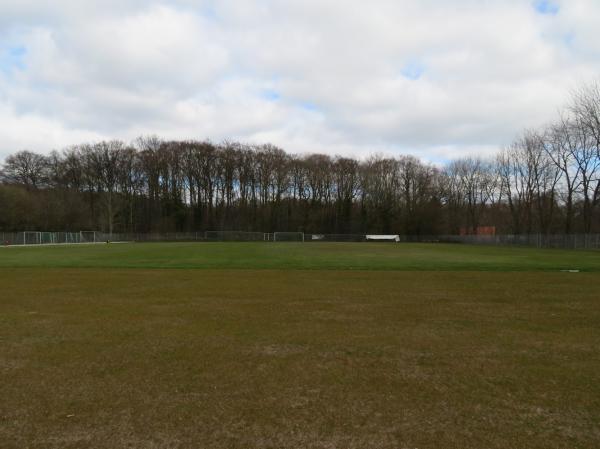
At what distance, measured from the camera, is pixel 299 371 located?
612 cm

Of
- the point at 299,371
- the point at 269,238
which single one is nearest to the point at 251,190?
the point at 269,238

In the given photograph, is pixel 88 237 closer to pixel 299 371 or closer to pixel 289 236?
pixel 289 236

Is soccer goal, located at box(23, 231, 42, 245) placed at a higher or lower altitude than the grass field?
higher

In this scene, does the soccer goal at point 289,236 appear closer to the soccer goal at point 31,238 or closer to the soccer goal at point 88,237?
the soccer goal at point 88,237

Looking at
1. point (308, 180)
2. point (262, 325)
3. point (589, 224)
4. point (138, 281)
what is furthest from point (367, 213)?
point (262, 325)

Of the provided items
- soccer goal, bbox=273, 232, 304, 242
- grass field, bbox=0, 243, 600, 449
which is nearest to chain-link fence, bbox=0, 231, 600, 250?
soccer goal, bbox=273, 232, 304, 242

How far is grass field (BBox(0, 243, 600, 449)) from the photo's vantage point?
425 centimetres

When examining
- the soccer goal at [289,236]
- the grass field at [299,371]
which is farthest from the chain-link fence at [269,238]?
the grass field at [299,371]

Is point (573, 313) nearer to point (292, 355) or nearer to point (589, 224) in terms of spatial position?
point (292, 355)

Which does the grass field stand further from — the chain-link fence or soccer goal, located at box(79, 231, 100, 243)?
soccer goal, located at box(79, 231, 100, 243)

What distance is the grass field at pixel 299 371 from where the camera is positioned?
13.9ft

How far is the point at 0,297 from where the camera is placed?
1299cm

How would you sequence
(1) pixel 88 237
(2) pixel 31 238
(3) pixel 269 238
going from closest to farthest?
(2) pixel 31 238, (1) pixel 88 237, (3) pixel 269 238

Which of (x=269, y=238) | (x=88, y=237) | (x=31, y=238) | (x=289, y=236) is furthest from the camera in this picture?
(x=289, y=236)
